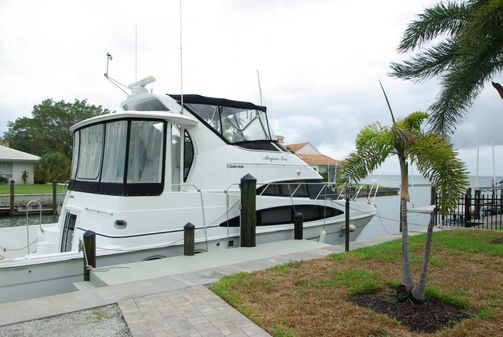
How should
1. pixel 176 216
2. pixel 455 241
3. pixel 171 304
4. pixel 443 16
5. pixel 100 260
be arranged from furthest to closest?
pixel 443 16
pixel 455 241
pixel 176 216
pixel 100 260
pixel 171 304

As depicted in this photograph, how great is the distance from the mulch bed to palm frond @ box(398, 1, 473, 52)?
6.66 meters

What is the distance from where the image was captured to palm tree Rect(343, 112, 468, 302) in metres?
4.35

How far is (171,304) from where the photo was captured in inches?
188

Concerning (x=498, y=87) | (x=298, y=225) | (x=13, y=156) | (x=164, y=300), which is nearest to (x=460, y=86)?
(x=498, y=87)

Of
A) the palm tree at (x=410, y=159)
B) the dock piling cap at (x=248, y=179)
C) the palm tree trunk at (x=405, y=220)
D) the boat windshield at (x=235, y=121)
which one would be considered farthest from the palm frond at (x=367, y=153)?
the boat windshield at (x=235, y=121)

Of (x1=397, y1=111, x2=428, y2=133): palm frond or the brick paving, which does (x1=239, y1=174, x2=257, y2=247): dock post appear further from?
(x1=397, y1=111, x2=428, y2=133): palm frond

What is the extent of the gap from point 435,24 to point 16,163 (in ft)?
121

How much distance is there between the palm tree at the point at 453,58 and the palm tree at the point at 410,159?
13.2ft

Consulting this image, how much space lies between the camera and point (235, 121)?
9.56 metres

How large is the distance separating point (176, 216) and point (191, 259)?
983 mm

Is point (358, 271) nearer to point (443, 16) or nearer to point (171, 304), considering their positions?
point (171, 304)

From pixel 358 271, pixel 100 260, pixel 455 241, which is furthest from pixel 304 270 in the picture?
pixel 455 241

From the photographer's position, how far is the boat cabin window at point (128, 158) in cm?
740

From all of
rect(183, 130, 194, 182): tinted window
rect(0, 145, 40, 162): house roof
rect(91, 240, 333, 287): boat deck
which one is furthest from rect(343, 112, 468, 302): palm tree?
rect(0, 145, 40, 162): house roof
